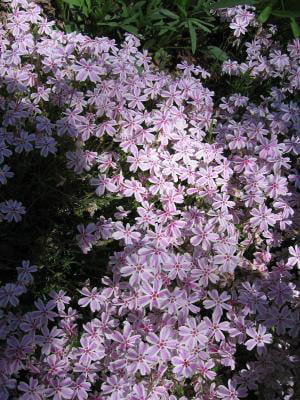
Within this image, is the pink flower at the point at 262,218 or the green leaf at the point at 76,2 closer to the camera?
the pink flower at the point at 262,218

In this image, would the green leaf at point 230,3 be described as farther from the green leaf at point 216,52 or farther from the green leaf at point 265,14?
the green leaf at point 216,52

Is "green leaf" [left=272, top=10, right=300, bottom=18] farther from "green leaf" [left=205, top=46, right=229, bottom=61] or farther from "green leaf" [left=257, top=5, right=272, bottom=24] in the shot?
"green leaf" [left=205, top=46, right=229, bottom=61]

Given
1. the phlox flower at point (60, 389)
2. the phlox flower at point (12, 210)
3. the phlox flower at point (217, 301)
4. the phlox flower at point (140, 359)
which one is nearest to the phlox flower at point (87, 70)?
the phlox flower at point (12, 210)

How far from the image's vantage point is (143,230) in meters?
2.54

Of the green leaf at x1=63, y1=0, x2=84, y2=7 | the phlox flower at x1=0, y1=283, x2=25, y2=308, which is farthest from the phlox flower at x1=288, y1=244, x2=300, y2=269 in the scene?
the green leaf at x1=63, y1=0, x2=84, y2=7

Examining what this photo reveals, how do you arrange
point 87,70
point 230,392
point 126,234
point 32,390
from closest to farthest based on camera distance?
1. point 32,390
2. point 230,392
3. point 126,234
4. point 87,70

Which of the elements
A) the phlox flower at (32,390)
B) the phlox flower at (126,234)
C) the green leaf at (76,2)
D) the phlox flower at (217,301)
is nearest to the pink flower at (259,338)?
the phlox flower at (217,301)

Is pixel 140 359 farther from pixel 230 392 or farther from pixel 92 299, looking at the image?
pixel 230 392

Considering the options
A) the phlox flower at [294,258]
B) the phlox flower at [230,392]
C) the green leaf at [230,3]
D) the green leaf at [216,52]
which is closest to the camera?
the phlox flower at [230,392]

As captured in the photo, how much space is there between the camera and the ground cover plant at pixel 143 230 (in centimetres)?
221

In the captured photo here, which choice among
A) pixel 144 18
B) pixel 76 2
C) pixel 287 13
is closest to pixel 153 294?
pixel 144 18

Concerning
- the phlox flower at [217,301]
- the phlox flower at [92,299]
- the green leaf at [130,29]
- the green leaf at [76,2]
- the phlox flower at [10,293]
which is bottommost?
the phlox flower at [92,299]

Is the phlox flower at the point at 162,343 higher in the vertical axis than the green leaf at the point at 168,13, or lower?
lower

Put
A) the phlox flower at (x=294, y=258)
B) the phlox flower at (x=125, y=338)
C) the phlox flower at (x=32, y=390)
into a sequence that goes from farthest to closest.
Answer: the phlox flower at (x=294, y=258)
the phlox flower at (x=125, y=338)
the phlox flower at (x=32, y=390)
